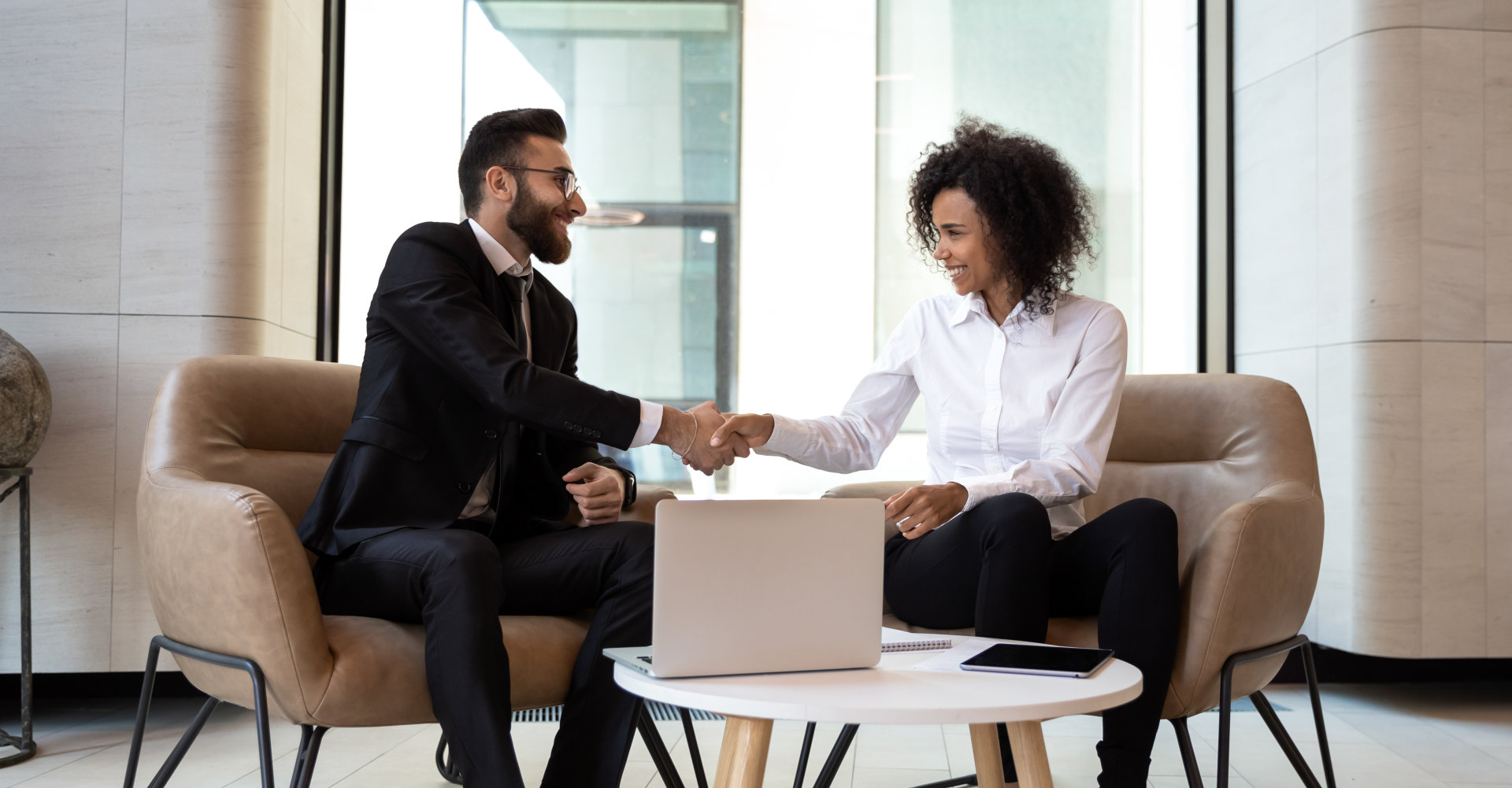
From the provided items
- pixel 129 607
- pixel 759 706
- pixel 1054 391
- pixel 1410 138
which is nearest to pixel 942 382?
pixel 1054 391

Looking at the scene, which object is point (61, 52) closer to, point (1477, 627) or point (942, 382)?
point (942, 382)

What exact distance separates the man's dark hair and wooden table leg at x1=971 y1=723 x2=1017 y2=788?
134cm

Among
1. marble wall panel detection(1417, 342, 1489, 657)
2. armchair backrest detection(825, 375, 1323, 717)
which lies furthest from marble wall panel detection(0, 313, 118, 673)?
marble wall panel detection(1417, 342, 1489, 657)

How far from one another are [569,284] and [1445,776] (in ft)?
8.30

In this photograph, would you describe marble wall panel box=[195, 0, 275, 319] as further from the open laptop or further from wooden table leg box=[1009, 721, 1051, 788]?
wooden table leg box=[1009, 721, 1051, 788]

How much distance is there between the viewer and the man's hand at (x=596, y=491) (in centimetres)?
195

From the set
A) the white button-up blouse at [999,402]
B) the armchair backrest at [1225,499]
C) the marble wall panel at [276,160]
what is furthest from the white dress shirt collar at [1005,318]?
the marble wall panel at [276,160]

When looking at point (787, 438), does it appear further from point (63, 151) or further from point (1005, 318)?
point (63, 151)

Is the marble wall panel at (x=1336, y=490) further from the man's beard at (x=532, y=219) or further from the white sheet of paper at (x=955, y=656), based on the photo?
the man's beard at (x=532, y=219)

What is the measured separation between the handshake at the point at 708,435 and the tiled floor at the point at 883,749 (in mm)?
796

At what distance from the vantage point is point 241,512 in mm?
1558

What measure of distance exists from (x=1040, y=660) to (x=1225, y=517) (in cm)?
61

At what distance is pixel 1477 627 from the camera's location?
292 centimetres

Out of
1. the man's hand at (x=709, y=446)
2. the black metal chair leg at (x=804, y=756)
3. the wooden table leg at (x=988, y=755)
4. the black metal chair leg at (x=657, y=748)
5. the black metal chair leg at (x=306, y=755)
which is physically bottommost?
the black metal chair leg at (x=804, y=756)
